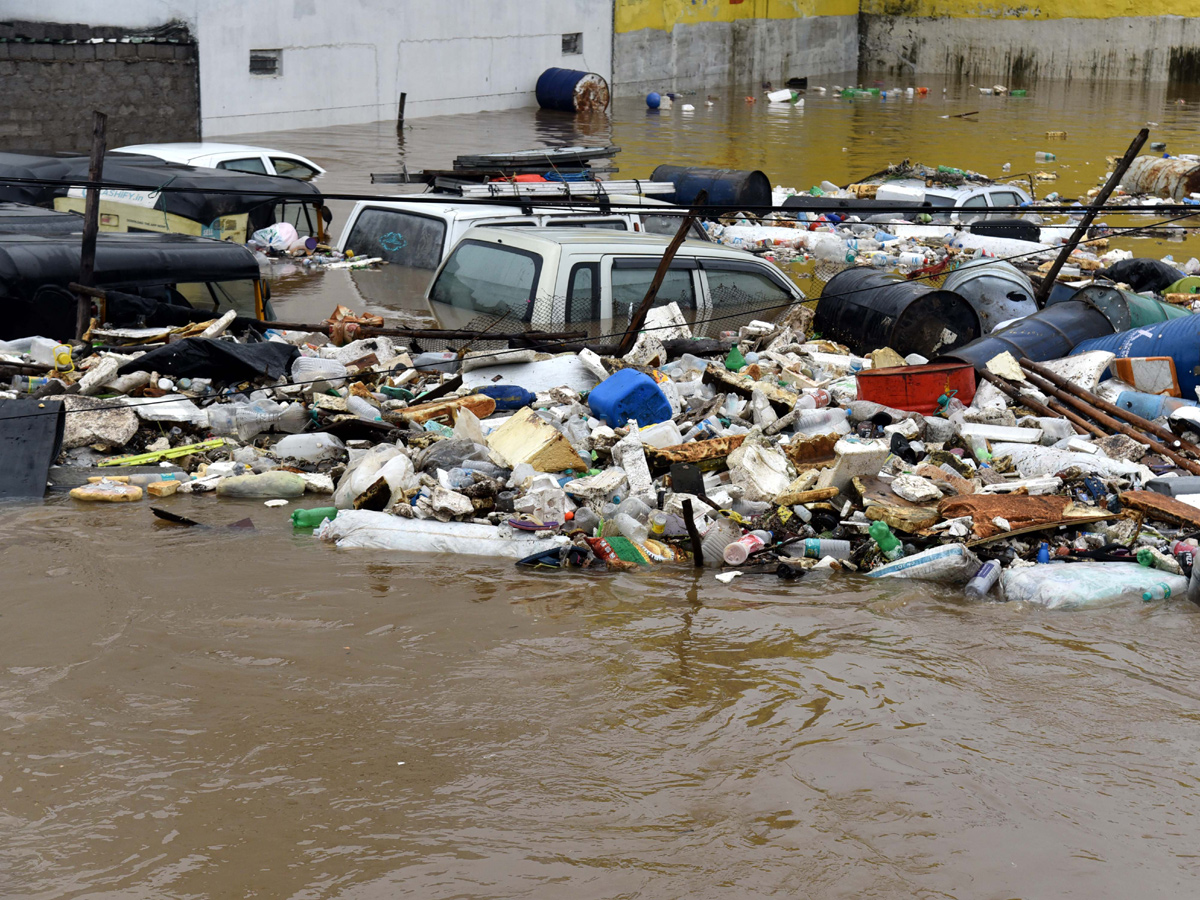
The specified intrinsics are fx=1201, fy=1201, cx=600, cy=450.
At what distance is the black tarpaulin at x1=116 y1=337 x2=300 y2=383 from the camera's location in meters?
8.41

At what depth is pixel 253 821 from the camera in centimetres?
399

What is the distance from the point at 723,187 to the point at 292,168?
20.0ft

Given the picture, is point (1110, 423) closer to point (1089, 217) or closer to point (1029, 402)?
point (1029, 402)

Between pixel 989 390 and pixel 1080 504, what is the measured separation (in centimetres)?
214

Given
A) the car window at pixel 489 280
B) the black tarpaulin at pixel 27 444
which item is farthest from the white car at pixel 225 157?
the black tarpaulin at pixel 27 444

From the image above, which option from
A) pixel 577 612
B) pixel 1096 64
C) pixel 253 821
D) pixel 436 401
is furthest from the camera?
pixel 1096 64

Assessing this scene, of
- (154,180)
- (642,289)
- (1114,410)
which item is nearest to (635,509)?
(642,289)

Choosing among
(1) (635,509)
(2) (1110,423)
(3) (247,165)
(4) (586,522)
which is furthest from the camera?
(3) (247,165)

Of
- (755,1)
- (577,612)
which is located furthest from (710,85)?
(577,612)

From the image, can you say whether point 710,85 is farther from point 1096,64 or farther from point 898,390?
point 898,390

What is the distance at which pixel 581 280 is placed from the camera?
9117 mm

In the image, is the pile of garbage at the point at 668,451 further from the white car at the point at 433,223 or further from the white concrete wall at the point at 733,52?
the white concrete wall at the point at 733,52

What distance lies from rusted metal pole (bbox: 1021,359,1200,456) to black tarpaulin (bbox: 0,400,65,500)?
6958 millimetres

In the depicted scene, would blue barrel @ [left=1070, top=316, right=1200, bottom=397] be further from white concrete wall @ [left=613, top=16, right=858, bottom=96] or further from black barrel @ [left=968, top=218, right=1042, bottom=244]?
white concrete wall @ [left=613, top=16, right=858, bottom=96]
